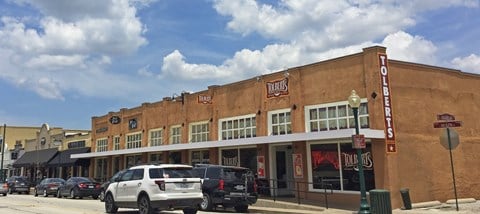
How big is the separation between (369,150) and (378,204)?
17.6 ft

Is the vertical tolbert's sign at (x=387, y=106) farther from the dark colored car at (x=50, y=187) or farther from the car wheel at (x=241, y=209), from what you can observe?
the dark colored car at (x=50, y=187)

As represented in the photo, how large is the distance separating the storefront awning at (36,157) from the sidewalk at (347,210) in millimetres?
34703

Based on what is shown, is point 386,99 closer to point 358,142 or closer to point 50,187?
point 358,142

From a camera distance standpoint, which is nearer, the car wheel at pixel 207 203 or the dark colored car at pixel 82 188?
the car wheel at pixel 207 203

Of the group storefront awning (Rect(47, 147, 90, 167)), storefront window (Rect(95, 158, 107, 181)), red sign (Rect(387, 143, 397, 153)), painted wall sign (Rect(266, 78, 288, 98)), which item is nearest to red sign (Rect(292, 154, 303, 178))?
painted wall sign (Rect(266, 78, 288, 98))

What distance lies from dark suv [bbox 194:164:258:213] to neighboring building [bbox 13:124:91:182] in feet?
89.1

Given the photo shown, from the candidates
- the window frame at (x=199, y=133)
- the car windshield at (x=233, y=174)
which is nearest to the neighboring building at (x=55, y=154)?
the window frame at (x=199, y=133)

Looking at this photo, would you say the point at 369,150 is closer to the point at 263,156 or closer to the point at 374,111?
the point at 374,111

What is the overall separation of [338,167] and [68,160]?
102 ft

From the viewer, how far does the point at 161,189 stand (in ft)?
51.3

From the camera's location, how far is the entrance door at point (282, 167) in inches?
968

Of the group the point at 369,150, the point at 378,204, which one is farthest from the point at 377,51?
the point at 378,204

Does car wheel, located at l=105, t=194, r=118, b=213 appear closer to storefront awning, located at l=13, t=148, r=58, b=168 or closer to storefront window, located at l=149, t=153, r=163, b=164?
storefront window, located at l=149, t=153, r=163, b=164

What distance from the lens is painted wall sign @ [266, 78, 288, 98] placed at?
78.1 ft
